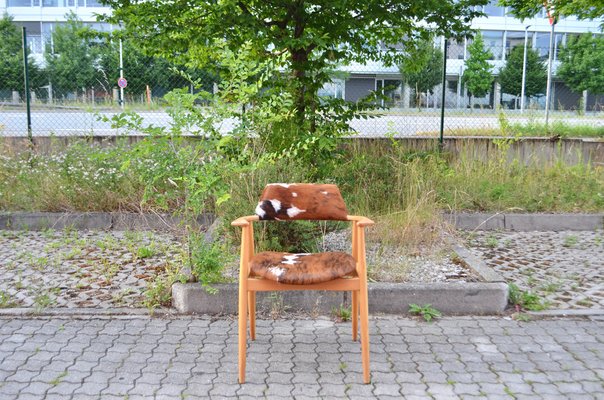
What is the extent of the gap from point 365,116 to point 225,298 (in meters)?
3.29

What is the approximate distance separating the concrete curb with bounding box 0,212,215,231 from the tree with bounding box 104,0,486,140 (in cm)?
189

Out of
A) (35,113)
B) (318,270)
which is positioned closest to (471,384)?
(318,270)

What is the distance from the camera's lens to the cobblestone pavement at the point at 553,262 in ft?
14.9

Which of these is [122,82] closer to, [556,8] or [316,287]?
[556,8]

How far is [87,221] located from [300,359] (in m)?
4.09

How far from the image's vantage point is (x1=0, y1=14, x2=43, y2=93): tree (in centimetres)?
948

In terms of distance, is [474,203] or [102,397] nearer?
[102,397]

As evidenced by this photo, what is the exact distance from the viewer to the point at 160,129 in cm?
427

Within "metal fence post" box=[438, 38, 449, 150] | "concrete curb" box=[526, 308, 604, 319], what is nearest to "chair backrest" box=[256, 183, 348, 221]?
"concrete curb" box=[526, 308, 604, 319]

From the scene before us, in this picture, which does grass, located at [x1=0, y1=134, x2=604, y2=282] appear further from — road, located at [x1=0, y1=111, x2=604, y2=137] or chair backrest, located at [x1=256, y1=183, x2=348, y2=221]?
chair backrest, located at [x1=256, y1=183, x2=348, y2=221]

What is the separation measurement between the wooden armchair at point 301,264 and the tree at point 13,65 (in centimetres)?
732

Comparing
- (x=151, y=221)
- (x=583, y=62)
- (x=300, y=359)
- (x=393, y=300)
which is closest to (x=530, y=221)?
(x=393, y=300)

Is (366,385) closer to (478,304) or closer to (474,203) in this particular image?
(478,304)

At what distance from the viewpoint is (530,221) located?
681cm
